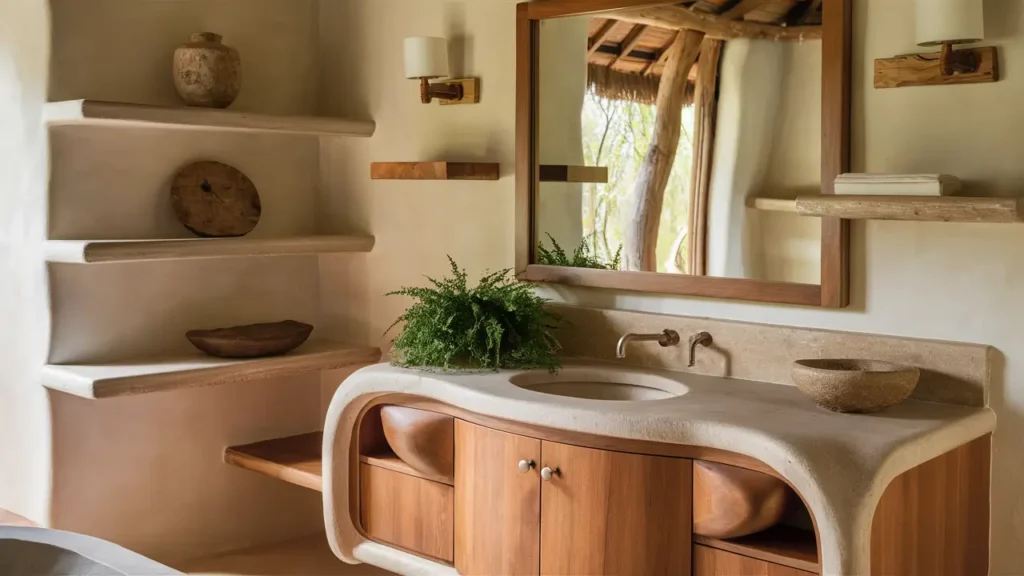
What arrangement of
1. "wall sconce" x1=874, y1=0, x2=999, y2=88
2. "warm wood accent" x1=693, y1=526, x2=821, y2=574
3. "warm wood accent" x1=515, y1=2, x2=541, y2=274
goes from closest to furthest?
"warm wood accent" x1=693, y1=526, x2=821, y2=574 < "wall sconce" x1=874, y1=0, x2=999, y2=88 < "warm wood accent" x1=515, y1=2, x2=541, y2=274

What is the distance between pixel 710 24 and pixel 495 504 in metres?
1.29

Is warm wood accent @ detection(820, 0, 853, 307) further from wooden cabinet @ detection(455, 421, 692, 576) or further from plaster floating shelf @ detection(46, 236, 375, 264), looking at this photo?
plaster floating shelf @ detection(46, 236, 375, 264)

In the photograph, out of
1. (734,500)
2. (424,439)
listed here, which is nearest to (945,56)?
(734,500)

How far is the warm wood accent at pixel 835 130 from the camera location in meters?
2.42

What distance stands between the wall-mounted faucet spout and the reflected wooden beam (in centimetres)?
76

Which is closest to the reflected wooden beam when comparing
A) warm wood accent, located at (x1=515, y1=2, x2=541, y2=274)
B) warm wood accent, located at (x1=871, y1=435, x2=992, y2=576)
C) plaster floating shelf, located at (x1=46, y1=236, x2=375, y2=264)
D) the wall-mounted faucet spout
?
warm wood accent, located at (x1=515, y1=2, x2=541, y2=274)

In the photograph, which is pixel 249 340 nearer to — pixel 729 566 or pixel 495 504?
pixel 495 504

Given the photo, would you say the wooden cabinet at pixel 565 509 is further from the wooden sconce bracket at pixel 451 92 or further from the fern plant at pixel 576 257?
the wooden sconce bracket at pixel 451 92

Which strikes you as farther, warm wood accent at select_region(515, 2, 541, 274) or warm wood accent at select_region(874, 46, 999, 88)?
warm wood accent at select_region(515, 2, 541, 274)

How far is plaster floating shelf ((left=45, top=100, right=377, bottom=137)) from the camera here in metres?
2.96

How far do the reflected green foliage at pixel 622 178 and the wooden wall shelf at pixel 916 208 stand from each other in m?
0.44

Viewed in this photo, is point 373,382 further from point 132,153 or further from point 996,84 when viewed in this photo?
point 996,84

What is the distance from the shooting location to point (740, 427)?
2.10 metres

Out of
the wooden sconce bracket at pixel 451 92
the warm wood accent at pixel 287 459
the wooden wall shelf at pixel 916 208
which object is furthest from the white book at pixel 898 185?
the warm wood accent at pixel 287 459
